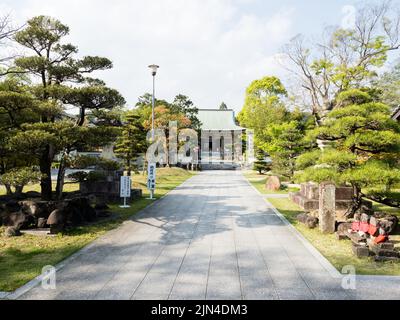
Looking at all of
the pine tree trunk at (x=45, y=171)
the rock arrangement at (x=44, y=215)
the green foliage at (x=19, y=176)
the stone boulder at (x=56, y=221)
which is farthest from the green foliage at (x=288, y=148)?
the green foliage at (x=19, y=176)

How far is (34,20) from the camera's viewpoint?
1028 cm

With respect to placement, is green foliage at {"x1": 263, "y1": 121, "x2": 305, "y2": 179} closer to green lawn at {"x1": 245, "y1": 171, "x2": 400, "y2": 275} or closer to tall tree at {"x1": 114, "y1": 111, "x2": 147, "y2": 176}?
tall tree at {"x1": 114, "y1": 111, "x2": 147, "y2": 176}

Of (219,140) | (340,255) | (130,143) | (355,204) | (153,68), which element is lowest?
(340,255)

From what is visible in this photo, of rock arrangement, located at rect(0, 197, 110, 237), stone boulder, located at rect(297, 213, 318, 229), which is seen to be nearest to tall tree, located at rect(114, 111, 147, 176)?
rock arrangement, located at rect(0, 197, 110, 237)

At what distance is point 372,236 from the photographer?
7.92m

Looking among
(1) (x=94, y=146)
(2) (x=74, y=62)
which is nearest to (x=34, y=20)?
(2) (x=74, y=62)

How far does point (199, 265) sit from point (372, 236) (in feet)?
14.6

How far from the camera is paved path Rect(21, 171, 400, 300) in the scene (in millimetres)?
5199

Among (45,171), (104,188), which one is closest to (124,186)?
(104,188)

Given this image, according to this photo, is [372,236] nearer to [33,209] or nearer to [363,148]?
[363,148]

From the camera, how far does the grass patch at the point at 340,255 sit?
6.31 metres

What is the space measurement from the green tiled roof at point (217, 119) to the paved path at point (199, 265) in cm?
4067

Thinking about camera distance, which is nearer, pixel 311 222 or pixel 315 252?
pixel 315 252
